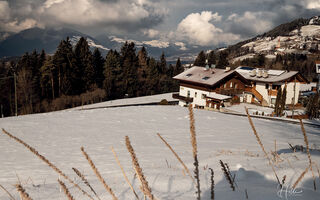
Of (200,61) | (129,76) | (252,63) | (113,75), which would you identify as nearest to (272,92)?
(129,76)

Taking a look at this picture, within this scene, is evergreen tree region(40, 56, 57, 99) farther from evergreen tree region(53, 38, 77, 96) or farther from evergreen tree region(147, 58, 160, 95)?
evergreen tree region(147, 58, 160, 95)

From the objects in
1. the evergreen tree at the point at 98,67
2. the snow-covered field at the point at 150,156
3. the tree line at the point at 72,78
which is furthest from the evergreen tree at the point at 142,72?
the snow-covered field at the point at 150,156

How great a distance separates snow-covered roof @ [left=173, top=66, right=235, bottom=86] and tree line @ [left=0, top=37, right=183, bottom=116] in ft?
65.8

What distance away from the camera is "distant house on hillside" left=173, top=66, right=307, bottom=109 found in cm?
4028

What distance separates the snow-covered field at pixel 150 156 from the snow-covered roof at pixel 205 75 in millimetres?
20870

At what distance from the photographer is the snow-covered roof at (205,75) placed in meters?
40.2

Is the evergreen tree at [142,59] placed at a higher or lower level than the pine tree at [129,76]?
higher

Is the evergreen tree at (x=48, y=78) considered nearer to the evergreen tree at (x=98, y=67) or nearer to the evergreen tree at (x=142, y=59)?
the evergreen tree at (x=98, y=67)

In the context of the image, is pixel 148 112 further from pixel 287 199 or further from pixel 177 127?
pixel 287 199

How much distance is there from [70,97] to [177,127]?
122ft

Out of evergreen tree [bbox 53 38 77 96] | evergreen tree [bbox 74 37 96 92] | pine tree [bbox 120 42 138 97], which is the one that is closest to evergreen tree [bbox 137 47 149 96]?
pine tree [bbox 120 42 138 97]

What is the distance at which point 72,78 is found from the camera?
1959 inches

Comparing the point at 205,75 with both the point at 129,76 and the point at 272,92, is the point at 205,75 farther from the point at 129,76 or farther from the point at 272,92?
the point at 129,76

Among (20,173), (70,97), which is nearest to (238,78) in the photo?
(70,97)
